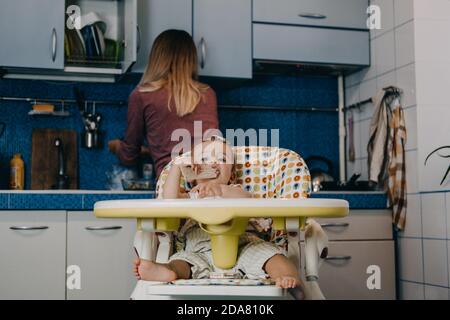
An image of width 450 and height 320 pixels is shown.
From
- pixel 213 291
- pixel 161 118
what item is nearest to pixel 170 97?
pixel 161 118

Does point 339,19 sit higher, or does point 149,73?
point 339,19

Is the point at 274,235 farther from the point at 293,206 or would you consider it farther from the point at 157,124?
the point at 157,124

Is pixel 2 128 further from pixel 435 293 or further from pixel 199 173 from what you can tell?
pixel 435 293

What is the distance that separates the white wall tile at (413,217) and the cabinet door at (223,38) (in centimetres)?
103

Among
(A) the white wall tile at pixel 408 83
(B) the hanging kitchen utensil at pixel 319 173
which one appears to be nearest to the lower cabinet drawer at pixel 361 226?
(B) the hanging kitchen utensil at pixel 319 173

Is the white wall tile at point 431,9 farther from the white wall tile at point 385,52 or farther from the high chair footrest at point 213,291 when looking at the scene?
the high chair footrest at point 213,291

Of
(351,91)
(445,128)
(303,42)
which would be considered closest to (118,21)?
(303,42)

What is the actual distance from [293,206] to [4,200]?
1.70 m

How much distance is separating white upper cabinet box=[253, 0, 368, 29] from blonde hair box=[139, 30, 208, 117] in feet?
2.50

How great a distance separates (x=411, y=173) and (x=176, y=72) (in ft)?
4.14

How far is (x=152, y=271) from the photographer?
1900mm

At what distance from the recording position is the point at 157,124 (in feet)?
9.75

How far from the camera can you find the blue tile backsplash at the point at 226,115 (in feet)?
11.7

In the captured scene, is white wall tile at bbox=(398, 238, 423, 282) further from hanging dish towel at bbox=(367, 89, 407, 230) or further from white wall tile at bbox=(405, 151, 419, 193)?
white wall tile at bbox=(405, 151, 419, 193)
